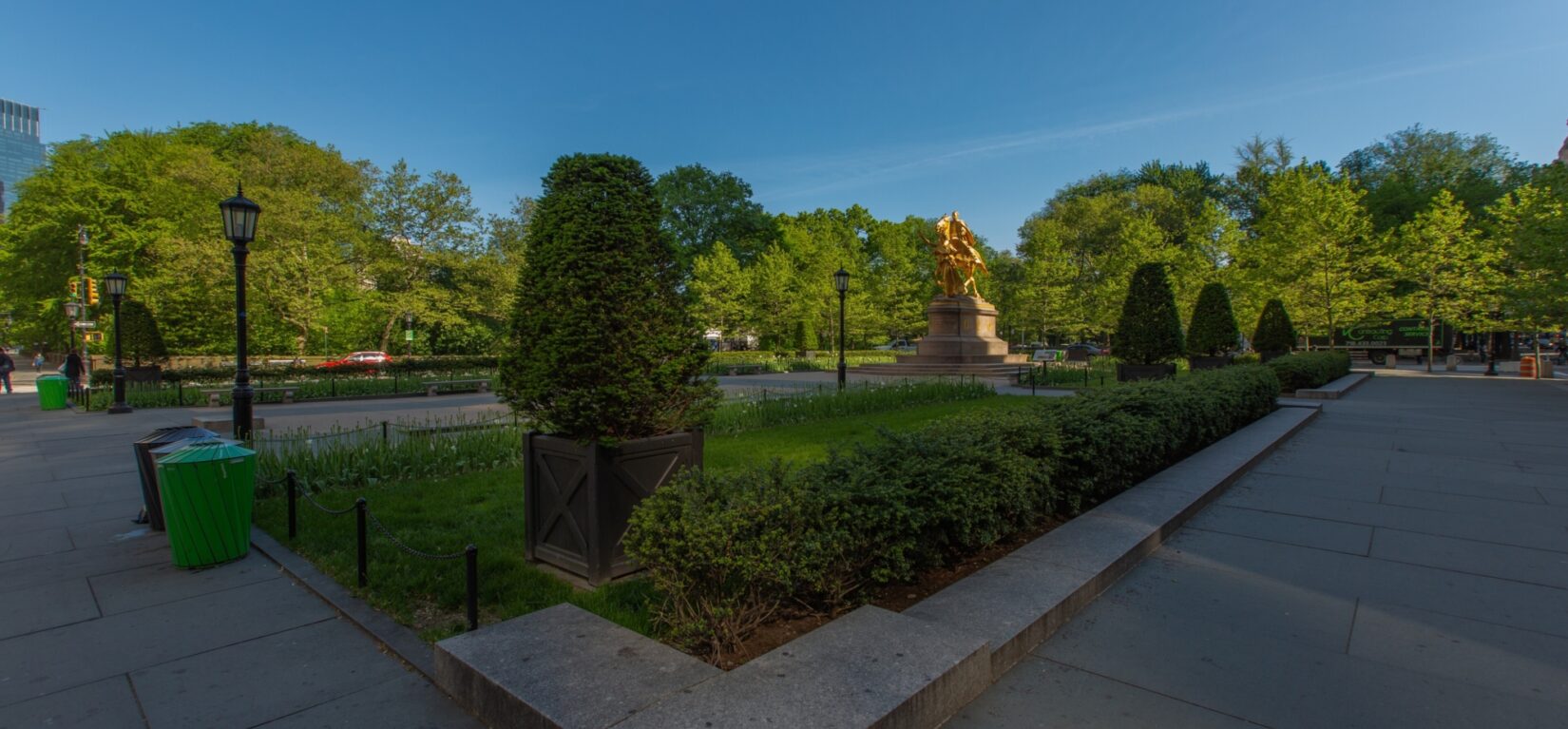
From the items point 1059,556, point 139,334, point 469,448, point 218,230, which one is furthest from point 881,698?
point 218,230

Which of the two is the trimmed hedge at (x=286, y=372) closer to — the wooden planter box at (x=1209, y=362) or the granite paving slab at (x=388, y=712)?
the granite paving slab at (x=388, y=712)

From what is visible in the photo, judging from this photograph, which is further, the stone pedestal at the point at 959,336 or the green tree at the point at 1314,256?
the green tree at the point at 1314,256

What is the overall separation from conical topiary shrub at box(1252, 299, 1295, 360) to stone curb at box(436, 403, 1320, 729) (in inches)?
1073

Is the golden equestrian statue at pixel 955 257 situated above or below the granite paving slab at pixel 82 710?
above

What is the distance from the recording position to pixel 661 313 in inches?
203

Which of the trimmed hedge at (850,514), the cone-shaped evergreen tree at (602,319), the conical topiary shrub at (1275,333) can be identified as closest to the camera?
the trimmed hedge at (850,514)

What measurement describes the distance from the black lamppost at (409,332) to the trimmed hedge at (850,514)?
1450 inches

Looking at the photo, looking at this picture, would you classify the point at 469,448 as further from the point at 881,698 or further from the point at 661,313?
the point at 881,698

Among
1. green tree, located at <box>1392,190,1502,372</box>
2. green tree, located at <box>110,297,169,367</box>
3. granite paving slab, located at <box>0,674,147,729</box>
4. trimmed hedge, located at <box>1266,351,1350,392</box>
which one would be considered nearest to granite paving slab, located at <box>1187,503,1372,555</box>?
granite paving slab, located at <box>0,674,147,729</box>

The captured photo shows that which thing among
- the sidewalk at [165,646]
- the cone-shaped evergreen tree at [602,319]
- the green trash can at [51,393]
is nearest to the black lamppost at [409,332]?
the green trash can at [51,393]

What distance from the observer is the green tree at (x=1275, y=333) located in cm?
2591

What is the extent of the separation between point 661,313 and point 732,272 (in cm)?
4066

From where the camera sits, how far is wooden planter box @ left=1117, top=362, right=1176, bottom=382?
17.9 m

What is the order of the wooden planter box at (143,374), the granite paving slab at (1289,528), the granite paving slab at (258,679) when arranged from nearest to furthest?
the granite paving slab at (258,679)
the granite paving slab at (1289,528)
the wooden planter box at (143,374)
